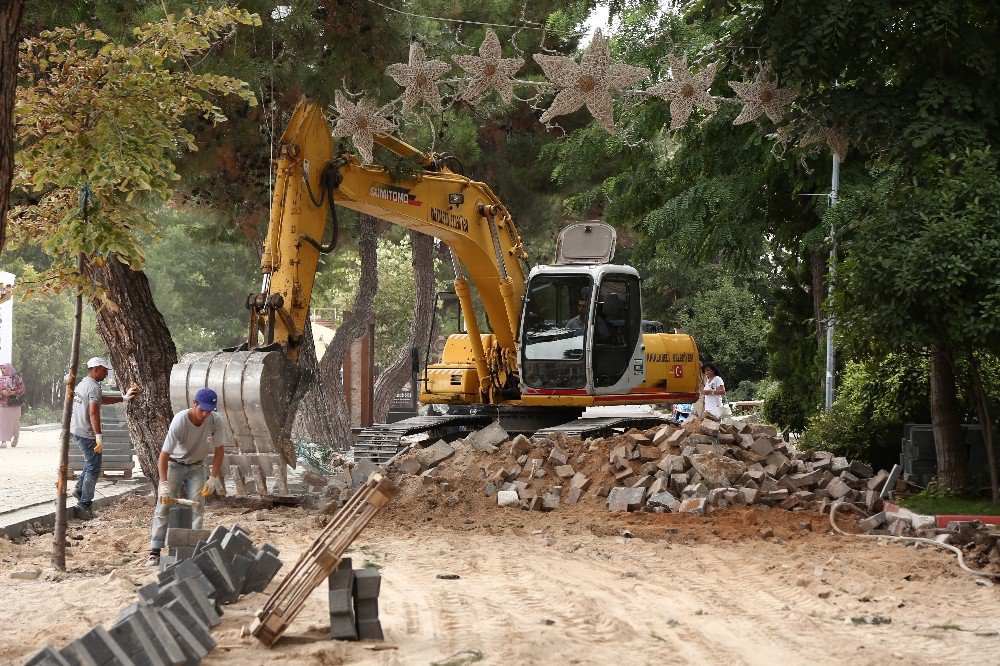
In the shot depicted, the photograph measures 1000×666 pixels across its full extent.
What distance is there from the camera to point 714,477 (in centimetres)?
1455

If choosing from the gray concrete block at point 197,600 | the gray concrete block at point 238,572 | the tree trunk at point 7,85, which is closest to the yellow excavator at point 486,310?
the gray concrete block at point 238,572

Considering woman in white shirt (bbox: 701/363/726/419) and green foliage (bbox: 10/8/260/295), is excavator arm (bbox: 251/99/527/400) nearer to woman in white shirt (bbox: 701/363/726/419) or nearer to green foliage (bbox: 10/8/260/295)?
green foliage (bbox: 10/8/260/295)

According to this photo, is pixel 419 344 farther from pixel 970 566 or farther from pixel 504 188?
pixel 970 566

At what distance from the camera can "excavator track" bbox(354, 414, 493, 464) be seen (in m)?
16.5

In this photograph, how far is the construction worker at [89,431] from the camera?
14.5 meters

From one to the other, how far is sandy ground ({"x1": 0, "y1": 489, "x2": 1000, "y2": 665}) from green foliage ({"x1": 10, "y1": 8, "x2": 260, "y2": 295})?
2.65 m

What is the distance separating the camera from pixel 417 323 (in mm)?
28734

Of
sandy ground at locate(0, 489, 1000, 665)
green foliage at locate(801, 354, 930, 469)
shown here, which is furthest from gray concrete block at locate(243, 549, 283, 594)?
green foliage at locate(801, 354, 930, 469)

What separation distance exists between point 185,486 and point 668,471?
594 centimetres

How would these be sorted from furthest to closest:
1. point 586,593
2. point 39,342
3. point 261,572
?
point 39,342 < point 586,593 < point 261,572

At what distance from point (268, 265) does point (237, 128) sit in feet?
14.8

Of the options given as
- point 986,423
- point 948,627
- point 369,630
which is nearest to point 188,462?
point 369,630

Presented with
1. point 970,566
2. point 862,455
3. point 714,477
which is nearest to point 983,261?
point 970,566

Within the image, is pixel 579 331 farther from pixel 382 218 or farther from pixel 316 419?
pixel 316 419
